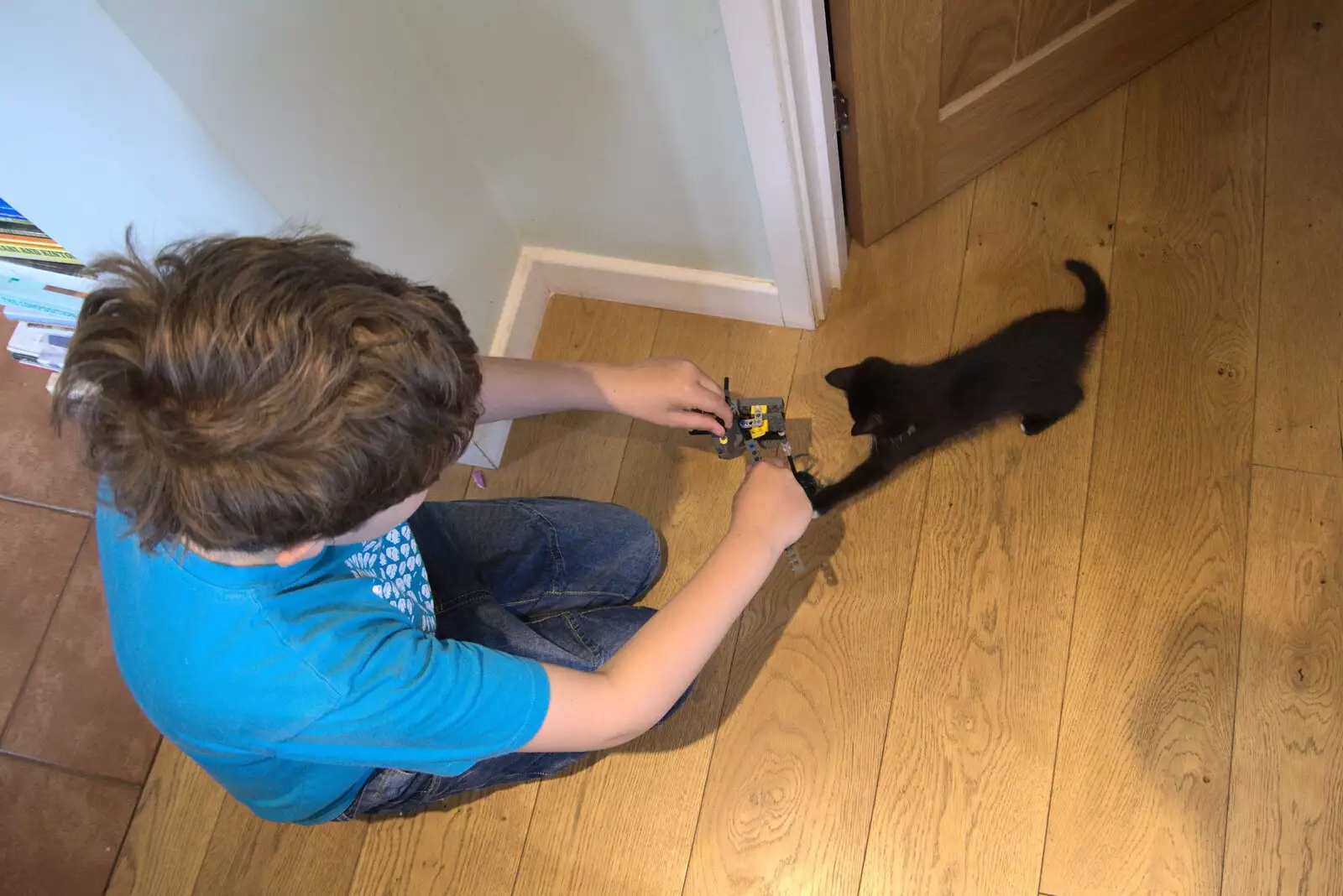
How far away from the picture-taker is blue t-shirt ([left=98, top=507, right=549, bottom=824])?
2.09ft

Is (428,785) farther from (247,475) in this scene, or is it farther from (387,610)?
(247,475)

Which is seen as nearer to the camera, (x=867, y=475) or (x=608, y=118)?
(x=608, y=118)

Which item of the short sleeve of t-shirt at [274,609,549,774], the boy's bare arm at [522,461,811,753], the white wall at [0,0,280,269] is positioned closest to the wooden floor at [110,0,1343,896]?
the boy's bare arm at [522,461,811,753]

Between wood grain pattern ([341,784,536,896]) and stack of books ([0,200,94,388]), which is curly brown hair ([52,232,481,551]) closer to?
stack of books ([0,200,94,388])

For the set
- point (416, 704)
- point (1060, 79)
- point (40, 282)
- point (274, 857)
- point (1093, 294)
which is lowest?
point (274, 857)

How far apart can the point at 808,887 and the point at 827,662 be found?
259 millimetres

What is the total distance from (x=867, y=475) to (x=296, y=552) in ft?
2.37

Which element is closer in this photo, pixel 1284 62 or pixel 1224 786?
pixel 1224 786

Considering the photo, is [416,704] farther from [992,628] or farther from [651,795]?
[992,628]

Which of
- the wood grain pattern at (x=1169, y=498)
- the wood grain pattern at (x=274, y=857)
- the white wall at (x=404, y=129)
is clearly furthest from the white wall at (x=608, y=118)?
the wood grain pattern at (x=274, y=857)

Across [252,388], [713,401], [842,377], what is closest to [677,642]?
[713,401]

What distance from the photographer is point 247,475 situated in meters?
0.53

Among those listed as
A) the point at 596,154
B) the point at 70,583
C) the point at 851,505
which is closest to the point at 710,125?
the point at 596,154

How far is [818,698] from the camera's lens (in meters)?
1.08
